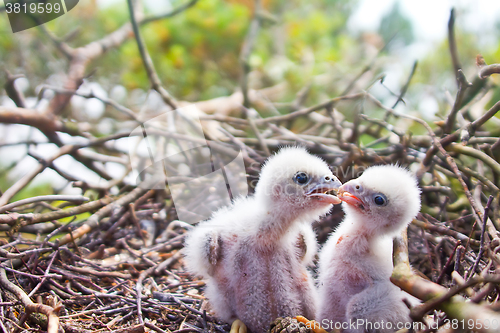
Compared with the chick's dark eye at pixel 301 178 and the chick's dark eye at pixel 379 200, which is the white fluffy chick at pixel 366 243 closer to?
the chick's dark eye at pixel 379 200

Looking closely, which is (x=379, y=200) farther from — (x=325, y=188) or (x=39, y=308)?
(x=39, y=308)

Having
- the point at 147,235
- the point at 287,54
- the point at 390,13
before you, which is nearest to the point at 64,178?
the point at 147,235

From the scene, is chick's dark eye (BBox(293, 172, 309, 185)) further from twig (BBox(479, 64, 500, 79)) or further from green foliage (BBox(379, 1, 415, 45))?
green foliage (BBox(379, 1, 415, 45))

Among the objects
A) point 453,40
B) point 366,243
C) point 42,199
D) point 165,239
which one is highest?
point 453,40

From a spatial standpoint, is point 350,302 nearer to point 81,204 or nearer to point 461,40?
point 81,204

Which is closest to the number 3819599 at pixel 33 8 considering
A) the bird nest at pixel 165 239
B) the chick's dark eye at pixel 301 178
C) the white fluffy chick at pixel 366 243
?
the bird nest at pixel 165 239

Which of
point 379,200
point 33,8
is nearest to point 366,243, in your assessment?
point 379,200

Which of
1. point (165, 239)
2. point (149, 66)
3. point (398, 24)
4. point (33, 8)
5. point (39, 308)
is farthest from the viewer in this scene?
point (398, 24)
